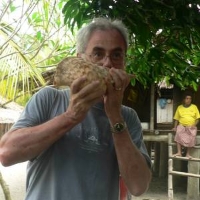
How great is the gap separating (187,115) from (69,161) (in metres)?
6.30

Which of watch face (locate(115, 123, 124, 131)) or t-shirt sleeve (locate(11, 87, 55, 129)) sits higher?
t-shirt sleeve (locate(11, 87, 55, 129))

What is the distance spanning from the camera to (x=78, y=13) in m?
1.68

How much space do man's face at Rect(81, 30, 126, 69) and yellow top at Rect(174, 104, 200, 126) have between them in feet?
19.9

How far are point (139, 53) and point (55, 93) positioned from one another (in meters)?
0.72

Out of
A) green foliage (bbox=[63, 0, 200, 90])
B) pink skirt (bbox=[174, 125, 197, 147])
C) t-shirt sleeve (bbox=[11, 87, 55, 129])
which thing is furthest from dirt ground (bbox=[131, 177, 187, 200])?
t-shirt sleeve (bbox=[11, 87, 55, 129])

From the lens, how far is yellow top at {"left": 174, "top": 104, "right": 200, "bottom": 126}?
23.9 feet

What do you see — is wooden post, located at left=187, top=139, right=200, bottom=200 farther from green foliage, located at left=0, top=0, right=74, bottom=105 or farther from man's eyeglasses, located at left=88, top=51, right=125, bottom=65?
man's eyeglasses, located at left=88, top=51, right=125, bottom=65

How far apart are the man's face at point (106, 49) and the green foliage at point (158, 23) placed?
18 cm

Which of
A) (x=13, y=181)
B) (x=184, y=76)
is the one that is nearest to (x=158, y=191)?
(x=13, y=181)

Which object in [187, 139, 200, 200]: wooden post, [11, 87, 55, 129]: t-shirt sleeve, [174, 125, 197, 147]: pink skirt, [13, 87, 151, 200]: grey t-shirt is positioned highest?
[11, 87, 55, 129]: t-shirt sleeve

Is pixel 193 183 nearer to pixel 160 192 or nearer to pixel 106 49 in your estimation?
pixel 160 192

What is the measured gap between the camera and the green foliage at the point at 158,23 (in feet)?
5.16

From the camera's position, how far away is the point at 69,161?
1.30 metres

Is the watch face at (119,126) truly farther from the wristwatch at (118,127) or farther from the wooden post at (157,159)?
the wooden post at (157,159)
